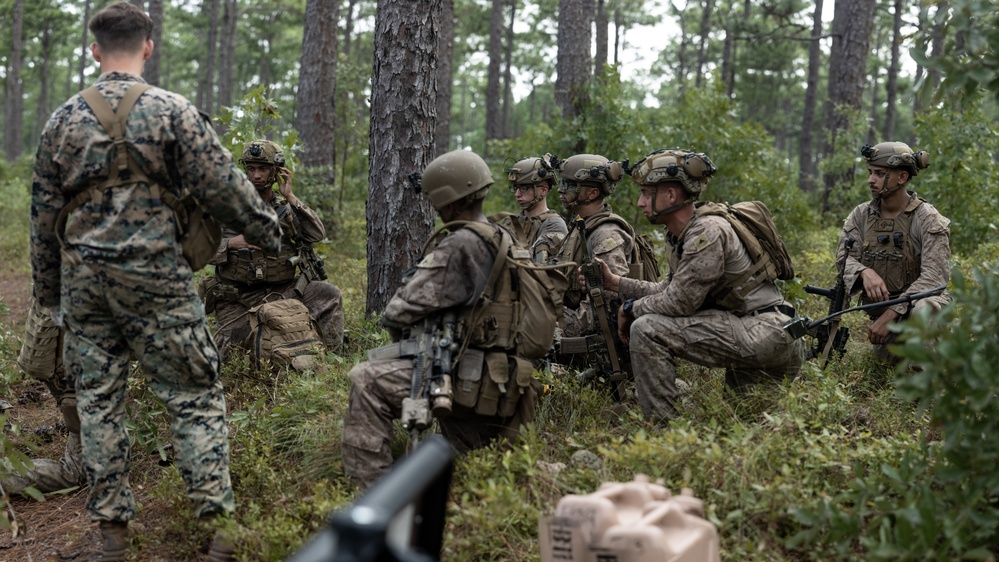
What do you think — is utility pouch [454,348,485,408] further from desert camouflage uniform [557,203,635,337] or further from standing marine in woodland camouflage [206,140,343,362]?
standing marine in woodland camouflage [206,140,343,362]

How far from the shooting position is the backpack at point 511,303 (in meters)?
4.44

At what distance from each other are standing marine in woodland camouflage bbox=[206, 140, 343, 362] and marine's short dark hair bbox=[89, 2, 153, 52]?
265 cm

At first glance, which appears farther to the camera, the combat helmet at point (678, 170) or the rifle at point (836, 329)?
the rifle at point (836, 329)

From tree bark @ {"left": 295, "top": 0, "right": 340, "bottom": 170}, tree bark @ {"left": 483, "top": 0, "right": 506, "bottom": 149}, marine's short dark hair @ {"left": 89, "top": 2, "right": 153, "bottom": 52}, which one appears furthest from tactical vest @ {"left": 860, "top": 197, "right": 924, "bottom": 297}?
tree bark @ {"left": 483, "top": 0, "right": 506, "bottom": 149}

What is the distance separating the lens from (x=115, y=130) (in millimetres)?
3855

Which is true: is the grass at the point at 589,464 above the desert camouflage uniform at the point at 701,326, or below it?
below

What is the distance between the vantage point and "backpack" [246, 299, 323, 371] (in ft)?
21.3

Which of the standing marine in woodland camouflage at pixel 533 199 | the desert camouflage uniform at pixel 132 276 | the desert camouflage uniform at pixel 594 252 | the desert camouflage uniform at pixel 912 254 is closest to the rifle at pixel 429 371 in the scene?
the desert camouflage uniform at pixel 132 276

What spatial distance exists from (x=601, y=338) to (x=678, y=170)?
1.44m

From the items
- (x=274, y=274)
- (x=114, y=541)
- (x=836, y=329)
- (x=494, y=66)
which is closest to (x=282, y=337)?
(x=274, y=274)

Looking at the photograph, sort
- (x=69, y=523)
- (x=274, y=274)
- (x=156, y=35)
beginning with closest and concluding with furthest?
(x=69, y=523)
(x=274, y=274)
(x=156, y=35)

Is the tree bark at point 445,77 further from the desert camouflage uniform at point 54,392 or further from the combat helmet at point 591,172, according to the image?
the desert camouflage uniform at point 54,392

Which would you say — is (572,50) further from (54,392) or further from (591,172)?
(54,392)

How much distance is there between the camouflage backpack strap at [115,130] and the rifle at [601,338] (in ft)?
10.2
